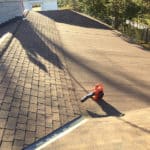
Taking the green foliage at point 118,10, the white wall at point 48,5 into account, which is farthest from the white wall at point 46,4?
the green foliage at point 118,10

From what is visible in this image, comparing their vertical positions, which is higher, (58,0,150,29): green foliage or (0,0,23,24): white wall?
(0,0,23,24): white wall

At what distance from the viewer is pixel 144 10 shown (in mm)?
32281

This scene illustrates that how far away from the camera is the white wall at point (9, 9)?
1892 centimetres

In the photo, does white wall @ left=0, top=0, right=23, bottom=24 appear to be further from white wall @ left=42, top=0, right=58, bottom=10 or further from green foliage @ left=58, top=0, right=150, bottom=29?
white wall @ left=42, top=0, right=58, bottom=10

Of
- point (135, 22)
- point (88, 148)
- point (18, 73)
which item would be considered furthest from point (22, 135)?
point (135, 22)

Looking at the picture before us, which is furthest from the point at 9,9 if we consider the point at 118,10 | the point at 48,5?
A: the point at 48,5

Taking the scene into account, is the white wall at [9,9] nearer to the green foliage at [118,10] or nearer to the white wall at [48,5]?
the green foliage at [118,10]

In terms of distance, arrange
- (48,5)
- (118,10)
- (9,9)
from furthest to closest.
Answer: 1. (48,5)
2. (118,10)
3. (9,9)

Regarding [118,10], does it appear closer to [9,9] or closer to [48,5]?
[9,9]

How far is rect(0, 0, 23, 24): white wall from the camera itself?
1892 cm

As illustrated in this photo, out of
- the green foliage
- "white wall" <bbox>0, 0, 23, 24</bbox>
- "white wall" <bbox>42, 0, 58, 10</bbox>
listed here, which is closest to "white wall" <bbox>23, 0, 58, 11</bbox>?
"white wall" <bbox>42, 0, 58, 10</bbox>

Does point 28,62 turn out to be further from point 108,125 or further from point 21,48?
point 108,125

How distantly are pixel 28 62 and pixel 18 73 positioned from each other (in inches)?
51.2

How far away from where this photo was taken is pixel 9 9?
20406 mm
